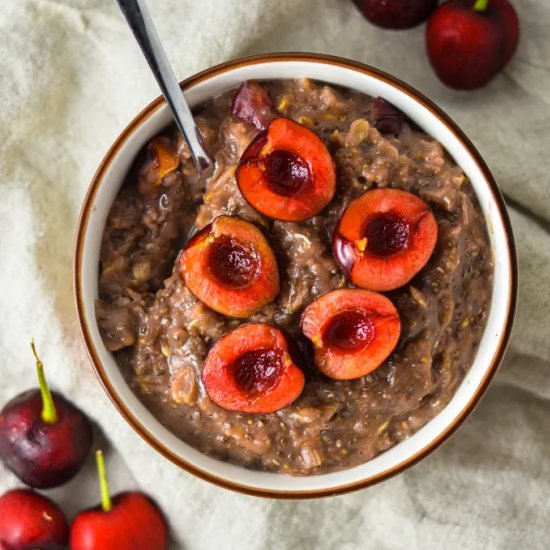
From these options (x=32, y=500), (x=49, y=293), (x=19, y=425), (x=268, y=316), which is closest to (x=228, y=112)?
(x=268, y=316)

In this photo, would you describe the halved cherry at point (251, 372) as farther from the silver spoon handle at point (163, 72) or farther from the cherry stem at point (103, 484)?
the cherry stem at point (103, 484)

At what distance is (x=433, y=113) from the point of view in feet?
7.46

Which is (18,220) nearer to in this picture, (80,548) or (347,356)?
(80,548)

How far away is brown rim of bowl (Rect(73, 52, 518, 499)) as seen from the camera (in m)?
2.27

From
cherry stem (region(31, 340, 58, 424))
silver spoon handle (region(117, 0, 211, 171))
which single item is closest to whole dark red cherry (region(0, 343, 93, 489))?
cherry stem (region(31, 340, 58, 424))

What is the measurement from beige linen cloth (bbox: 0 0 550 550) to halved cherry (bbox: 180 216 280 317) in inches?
33.9

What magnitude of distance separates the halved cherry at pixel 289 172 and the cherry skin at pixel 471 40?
0.85 metres

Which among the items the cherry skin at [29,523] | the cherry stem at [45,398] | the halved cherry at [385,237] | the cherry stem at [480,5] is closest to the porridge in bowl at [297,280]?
the halved cherry at [385,237]

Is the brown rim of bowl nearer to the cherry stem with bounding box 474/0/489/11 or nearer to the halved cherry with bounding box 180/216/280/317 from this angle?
the halved cherry with bounding box 180/216/280/317

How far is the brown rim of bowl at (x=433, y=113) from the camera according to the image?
7.46 feet

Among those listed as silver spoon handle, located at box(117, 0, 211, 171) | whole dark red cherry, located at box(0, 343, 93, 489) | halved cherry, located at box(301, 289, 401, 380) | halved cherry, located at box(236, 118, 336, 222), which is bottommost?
whole dark red cherry, located at box(0, 343, 93, 489)

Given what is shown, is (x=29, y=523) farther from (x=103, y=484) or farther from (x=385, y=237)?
(x=385, y=237)

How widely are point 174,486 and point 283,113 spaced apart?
4.42 feet

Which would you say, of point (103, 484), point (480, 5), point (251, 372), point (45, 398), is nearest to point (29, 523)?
point (103, 484)
